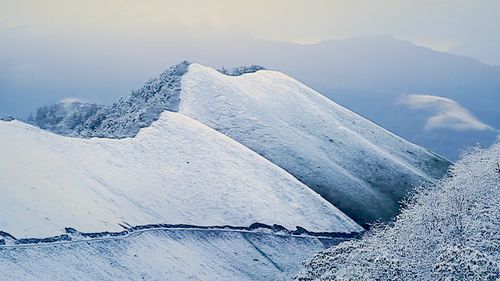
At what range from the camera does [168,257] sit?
44.1 metres

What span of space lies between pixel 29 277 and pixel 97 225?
9491mm

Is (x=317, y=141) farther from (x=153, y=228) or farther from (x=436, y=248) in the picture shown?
(x=436, y=248)

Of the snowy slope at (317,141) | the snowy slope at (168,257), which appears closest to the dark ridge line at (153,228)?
the snowy slope at (168,257)

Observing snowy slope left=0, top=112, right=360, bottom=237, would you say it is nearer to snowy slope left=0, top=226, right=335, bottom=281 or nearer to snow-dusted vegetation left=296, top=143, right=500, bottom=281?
snowy slope left=0, top=226, right=335, bottom=281

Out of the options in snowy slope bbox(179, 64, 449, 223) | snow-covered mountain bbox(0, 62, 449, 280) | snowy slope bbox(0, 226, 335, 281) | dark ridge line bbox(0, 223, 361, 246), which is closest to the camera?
snowy slope bbox(0, 226, 335, 281)

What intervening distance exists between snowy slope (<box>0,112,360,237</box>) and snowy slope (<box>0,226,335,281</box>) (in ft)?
5.79

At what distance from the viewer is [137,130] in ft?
210

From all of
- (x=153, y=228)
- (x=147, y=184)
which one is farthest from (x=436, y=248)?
(x=147, y=184)

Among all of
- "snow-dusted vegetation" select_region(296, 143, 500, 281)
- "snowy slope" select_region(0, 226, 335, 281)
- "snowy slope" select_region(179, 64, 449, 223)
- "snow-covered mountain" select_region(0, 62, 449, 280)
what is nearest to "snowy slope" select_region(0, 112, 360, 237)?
"snow-covered mountain" select_region(0, 62, 449, 280)

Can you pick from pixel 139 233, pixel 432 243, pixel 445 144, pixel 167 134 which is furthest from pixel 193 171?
pixel 445 144

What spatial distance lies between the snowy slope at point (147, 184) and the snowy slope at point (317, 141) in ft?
18.6

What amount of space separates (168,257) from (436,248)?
20.9 meters

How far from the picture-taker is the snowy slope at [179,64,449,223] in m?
69.1

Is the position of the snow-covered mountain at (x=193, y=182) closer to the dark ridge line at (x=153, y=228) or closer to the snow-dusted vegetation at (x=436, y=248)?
the dark ridge line at (x=153, y=228)
